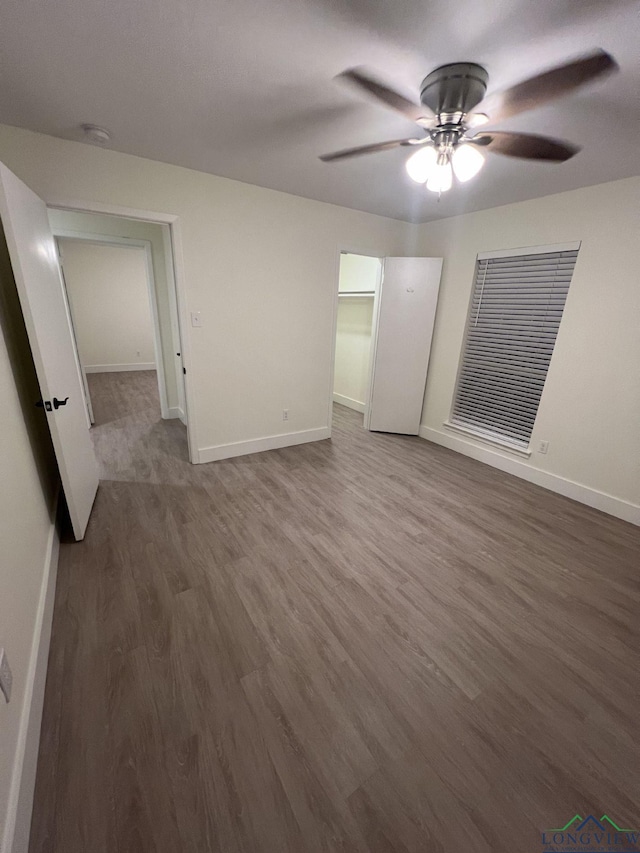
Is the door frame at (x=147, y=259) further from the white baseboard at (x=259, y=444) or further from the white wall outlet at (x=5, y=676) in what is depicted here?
the white wall outlet at (x=5, y=676)

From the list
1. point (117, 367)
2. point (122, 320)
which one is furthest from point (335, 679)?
point (122, 320)

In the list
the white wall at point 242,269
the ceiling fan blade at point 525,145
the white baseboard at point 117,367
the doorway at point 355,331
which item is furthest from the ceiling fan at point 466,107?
the white baseboard at point 117,367

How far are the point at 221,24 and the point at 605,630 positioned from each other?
10.0 feet

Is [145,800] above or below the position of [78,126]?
below

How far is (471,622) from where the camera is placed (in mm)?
1671

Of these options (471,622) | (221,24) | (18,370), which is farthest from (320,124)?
(471,622)

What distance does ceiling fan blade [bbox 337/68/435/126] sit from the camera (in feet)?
3.86

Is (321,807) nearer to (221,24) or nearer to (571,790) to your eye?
(571,790)

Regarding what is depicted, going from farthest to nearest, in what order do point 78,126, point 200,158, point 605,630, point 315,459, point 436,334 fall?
Result: point 436,334
point 315,459
point 200,158
point 78,126
point 605,630

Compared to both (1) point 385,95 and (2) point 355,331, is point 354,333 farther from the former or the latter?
(1) point 385,95

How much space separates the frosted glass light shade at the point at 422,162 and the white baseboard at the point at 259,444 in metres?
2.58

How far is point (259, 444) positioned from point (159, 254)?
8.13 ft

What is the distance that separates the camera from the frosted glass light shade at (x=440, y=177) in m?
1.55

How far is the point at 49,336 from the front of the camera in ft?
6.32
